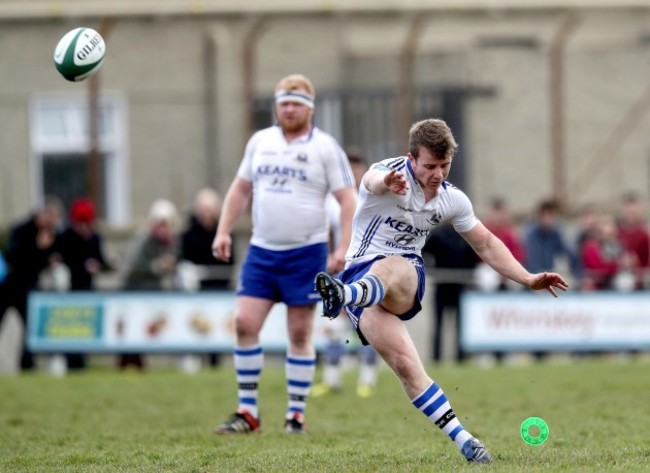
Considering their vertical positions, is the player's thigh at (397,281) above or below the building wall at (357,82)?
below

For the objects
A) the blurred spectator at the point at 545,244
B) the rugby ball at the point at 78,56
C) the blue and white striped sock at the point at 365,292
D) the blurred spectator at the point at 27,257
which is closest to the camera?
the blue and white striped sock at the point at 365,292

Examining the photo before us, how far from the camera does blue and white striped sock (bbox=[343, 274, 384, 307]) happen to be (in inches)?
327

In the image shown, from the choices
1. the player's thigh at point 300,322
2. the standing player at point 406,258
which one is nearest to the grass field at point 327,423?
the standing player at point 406,258

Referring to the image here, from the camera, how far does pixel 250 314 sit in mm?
10805

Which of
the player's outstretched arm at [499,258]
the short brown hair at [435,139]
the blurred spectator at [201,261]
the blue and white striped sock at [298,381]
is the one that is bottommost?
the blue and white striped sock at [298,381]

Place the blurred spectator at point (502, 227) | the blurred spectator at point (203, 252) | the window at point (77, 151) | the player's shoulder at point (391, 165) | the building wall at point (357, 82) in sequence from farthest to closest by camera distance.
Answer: the building wall at point (357, 82), the window at point (77, 151), the blurred spectator at point (502, 227), the blurred spectator at point (203, 252), the player's shoulder at point (391, 165)

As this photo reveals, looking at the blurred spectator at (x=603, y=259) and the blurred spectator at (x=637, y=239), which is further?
the blurred spectator at (x=637, y=239)

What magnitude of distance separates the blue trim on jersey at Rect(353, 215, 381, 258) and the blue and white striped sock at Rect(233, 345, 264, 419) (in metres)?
2.27

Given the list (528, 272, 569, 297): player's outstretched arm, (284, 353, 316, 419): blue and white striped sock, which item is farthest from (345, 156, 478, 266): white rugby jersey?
(284, 353, 316, 419): blue and white striped sock

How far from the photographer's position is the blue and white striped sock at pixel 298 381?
11.0 metres

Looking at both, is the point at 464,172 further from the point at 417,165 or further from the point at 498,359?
the point at 417,165

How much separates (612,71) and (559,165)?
1815mm

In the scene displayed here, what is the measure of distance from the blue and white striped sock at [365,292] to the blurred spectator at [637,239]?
13098 mm

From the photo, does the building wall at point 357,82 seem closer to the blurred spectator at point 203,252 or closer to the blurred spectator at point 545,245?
the blurred spectator at point 545,245
